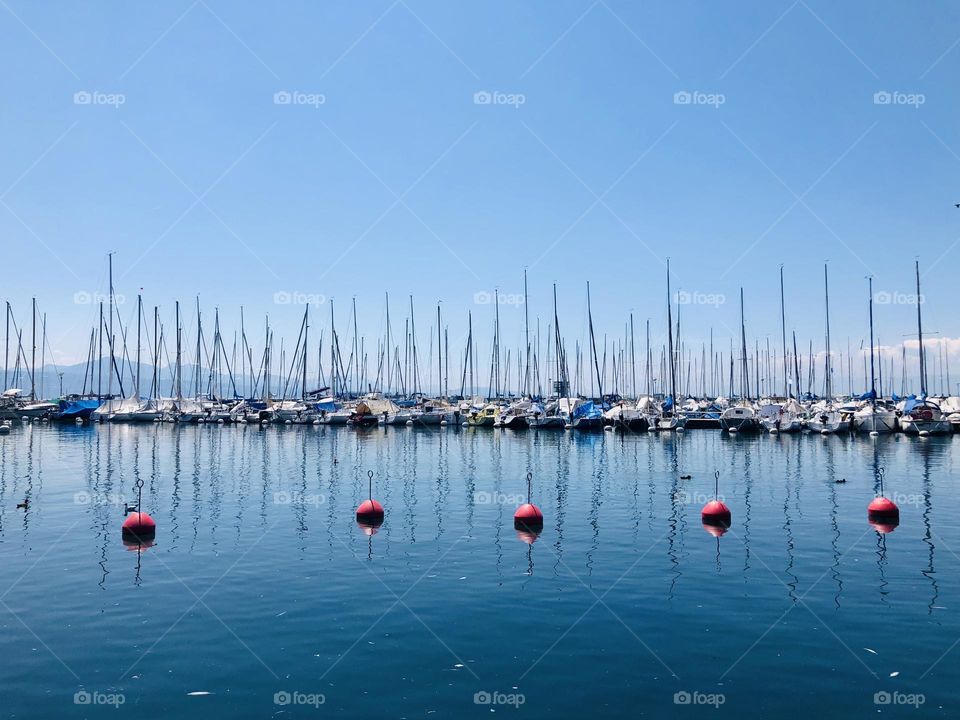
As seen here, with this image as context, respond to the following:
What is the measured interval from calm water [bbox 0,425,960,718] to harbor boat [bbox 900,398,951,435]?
149 ft

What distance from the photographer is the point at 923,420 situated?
86.2m

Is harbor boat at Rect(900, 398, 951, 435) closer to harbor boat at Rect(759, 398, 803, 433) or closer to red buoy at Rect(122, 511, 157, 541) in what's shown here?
harbor boat at Rect(759, 398, 803, 433)

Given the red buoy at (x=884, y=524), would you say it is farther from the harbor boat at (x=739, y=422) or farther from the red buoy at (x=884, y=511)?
the harbor boat at (x=739, y=422)

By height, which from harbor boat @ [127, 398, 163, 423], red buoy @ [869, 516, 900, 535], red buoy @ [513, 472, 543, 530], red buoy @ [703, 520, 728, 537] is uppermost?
harbor boat @ [127, 398, 163, 423]

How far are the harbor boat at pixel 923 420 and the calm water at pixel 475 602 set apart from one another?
149 feet

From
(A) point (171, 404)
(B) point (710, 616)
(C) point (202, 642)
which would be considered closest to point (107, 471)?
(C) point (202, 642)

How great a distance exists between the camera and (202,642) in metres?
17.9

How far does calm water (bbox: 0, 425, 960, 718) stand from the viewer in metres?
15.1

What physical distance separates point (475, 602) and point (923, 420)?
8403 centimetres

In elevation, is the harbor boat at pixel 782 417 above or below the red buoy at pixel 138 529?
above

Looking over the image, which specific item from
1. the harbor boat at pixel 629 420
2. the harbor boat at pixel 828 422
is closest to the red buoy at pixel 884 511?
the harbor boat at pixel 828 422

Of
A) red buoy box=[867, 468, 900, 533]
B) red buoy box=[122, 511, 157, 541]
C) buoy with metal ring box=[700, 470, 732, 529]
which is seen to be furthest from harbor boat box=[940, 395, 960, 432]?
red buoy box=[122, 511, 157, 541]

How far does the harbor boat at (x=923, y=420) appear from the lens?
85000 millimetres

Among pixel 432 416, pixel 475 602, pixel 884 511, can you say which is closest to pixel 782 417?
pixel 432 416
